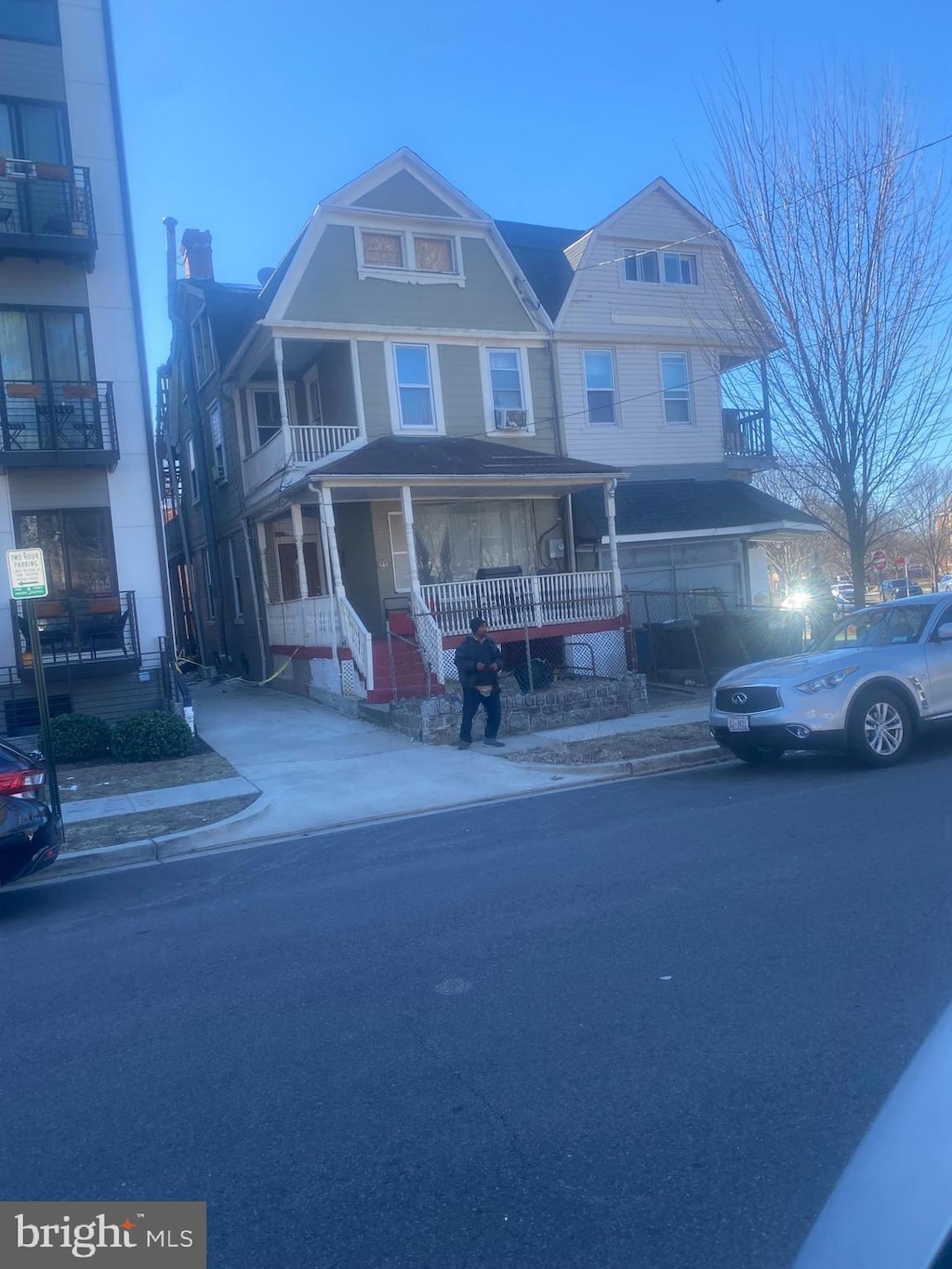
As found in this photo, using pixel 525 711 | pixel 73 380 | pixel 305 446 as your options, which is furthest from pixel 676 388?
pixel 73 380

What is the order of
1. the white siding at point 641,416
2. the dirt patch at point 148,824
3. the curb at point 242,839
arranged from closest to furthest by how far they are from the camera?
the curb at point 242,839 → the dirt patch at point 148,824 → the white siding at point 641,416

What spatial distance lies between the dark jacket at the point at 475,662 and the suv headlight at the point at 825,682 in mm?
4017

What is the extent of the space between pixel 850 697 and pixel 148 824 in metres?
6.97

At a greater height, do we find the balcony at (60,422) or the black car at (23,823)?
the balcony at (60,422)

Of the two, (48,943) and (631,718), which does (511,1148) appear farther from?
(631,718)

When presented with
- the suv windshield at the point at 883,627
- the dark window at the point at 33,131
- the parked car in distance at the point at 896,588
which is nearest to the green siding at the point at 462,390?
the dark window at the point at 33,131

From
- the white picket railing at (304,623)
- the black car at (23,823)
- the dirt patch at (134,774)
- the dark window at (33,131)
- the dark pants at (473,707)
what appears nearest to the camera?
the black car at (23,823)

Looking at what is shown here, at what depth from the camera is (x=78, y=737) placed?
45.9 ft

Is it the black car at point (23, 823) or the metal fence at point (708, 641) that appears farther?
the metal fence at point (708, 641)

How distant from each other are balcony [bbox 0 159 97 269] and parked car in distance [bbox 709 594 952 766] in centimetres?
1230

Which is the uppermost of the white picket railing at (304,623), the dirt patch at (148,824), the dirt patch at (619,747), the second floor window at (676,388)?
the second floor window at (676,388)

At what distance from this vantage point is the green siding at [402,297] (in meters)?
19.2

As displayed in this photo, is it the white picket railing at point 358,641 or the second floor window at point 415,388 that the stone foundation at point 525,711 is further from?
the second floor window at point 415,388

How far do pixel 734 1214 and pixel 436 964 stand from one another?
105 inches
